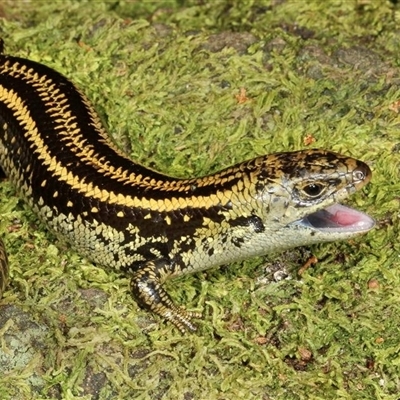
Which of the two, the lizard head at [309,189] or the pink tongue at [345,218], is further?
the pink tongue at [345,218]

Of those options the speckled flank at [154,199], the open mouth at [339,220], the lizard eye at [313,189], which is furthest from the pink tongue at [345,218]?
the lizard eye at [313,189]

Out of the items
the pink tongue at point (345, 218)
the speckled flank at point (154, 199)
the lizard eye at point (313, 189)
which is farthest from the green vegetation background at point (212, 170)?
the lizard eye at point (313, 189)

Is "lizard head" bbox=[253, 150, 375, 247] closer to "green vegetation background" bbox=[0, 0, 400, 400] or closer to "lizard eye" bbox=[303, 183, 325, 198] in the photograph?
"lizard eye" bbox=[303, 183, 325, 198]

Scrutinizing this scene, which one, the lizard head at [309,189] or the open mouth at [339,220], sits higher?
the lizard head at [309,189]

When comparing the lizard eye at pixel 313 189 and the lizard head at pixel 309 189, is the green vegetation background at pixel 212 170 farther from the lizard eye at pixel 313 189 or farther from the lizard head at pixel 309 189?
the lizard eye at pixel 313 189

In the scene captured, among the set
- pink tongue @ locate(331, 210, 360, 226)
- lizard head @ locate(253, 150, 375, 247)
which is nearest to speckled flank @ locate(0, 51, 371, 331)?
lizard head @ locate(253, 150, 375, 247)

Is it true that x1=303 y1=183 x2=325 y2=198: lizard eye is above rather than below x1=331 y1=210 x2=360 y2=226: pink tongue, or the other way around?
above
